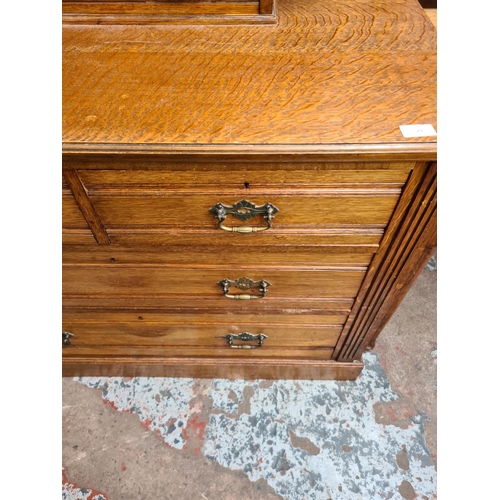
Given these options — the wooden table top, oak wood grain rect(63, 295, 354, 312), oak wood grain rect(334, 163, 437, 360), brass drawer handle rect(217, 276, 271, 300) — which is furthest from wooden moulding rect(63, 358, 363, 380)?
the wooden table top

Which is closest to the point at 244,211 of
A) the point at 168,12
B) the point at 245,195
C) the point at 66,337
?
the point at 245,195

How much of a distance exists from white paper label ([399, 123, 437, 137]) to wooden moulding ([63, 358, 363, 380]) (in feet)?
3.20

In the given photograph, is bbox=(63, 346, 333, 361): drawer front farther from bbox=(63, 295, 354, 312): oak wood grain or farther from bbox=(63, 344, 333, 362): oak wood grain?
bbox=(63, 295, 354, 312): oak wood grain

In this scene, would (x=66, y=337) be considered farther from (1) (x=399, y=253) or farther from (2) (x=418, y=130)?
(2) (x=418, y=130)

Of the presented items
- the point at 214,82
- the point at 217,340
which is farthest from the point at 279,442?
the point at 214,82

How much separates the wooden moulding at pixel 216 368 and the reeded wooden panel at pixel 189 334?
0.12 metres

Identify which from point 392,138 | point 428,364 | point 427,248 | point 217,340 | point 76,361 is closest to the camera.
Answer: point 392,138

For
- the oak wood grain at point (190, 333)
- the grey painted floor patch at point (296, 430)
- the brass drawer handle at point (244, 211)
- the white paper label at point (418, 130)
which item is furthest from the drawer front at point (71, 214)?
the grey painted floor patch at point (296, 430)

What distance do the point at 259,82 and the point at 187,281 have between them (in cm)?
54

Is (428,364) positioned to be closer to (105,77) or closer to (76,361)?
(76,361)

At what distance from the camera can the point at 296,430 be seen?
1.42 m

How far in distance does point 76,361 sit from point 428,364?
1.41 meters

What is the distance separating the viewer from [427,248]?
94 centimetres

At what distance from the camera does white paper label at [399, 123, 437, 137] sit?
708 millimetres
